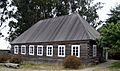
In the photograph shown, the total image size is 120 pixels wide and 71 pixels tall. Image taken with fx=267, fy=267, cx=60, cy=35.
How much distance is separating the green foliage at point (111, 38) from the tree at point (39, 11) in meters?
29.3

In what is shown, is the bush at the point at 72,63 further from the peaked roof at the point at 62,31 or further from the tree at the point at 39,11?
the tree at the point at 39,11

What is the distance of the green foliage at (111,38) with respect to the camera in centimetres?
3191

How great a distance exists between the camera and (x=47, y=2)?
60.5m

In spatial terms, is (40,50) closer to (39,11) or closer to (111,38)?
(111,38)

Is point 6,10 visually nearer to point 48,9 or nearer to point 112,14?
point 48,9

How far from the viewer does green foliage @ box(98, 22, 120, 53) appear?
31908 mm

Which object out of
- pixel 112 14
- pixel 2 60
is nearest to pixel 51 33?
pixel 2 60

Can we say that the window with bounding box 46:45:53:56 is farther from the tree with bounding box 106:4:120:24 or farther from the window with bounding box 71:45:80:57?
the tree with bounding box 106:4:120:24

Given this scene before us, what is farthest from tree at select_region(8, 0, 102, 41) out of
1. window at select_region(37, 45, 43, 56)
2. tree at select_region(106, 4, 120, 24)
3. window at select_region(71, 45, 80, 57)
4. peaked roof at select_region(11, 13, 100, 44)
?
window at select_region(71, 45, 80, 57)

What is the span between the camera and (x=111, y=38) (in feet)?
107

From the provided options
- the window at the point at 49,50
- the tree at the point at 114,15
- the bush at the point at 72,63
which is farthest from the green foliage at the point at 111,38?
the tree at the point at 114,15

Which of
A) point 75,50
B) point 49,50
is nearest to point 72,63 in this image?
point 75,50

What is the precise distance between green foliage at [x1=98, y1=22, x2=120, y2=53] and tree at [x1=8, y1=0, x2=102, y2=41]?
29264 mm

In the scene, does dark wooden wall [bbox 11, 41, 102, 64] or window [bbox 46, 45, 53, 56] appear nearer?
dark wooden wall [bbox 11, 41, 102, 64]
